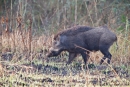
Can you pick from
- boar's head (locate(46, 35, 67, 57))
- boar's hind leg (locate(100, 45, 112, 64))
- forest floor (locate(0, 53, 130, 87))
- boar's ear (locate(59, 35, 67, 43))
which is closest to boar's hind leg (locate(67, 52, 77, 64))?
boar's head (locate(46, 35, 67, 57))

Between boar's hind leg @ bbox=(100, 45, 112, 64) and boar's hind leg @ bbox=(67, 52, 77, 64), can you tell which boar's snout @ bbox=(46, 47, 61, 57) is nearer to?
boar's hind leg @ bbox=(67, 52, 77, 64)

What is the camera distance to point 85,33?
981 centimetres

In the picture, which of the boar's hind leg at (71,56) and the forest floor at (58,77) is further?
the boar's hind leg at (71,56)

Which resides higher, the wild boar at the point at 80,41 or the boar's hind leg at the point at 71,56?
the wild boar at the point at 80,41

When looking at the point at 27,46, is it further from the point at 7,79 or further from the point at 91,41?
the point at 7,79

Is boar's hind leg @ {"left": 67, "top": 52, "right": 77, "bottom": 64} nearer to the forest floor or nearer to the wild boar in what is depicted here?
the wild boar

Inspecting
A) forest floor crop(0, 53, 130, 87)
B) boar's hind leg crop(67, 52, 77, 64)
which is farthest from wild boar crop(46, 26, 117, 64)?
forest floor crop(0, 53, 130, 87)

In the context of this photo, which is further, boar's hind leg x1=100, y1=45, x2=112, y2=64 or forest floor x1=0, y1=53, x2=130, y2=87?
boar's hind leg x1=100, y1=45, x2=112, y2=64

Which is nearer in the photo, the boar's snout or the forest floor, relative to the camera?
the forest floor

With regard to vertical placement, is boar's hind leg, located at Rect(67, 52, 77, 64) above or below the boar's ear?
below

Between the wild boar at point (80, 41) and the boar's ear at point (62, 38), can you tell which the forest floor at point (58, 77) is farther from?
the boar's ear at point (62, 38)

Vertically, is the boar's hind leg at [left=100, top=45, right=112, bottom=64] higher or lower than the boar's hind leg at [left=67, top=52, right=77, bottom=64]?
higher

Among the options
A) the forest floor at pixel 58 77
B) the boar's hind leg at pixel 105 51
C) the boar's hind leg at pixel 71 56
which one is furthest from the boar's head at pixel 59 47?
the forest floor at pixel 58 77

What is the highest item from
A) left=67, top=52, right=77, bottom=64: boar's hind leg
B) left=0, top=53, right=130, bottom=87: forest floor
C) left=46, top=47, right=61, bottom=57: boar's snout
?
left=0, top=53, right=130, bottom=87: forest floor
